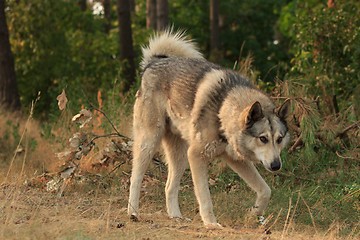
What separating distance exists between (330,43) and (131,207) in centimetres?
593

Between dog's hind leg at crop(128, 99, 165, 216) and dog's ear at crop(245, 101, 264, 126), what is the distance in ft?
4.52

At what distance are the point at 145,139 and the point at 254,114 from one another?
1653 millimetres

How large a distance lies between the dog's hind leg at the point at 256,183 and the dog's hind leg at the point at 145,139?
3.23 feet

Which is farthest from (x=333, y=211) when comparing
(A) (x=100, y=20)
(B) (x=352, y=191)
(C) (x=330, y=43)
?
(A) (x=100, y=20)

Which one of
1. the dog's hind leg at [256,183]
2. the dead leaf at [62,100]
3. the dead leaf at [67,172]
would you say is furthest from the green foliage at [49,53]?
the dog's hind leg at [256,183]

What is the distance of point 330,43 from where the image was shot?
958 cm

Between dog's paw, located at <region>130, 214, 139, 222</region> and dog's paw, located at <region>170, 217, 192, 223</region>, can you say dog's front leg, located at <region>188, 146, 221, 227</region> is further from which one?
dog's paw, located at <region>130, 214, 139, 222</region>

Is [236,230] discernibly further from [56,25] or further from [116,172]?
[56,25]

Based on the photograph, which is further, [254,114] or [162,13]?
[162,13]

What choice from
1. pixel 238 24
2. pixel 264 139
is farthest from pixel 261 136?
pixel 238 24

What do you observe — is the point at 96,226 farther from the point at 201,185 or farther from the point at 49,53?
the point at 49,53

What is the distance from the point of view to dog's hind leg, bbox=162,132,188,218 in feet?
19.7

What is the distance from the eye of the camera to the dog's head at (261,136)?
4855 mm

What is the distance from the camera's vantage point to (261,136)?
4.93 m
